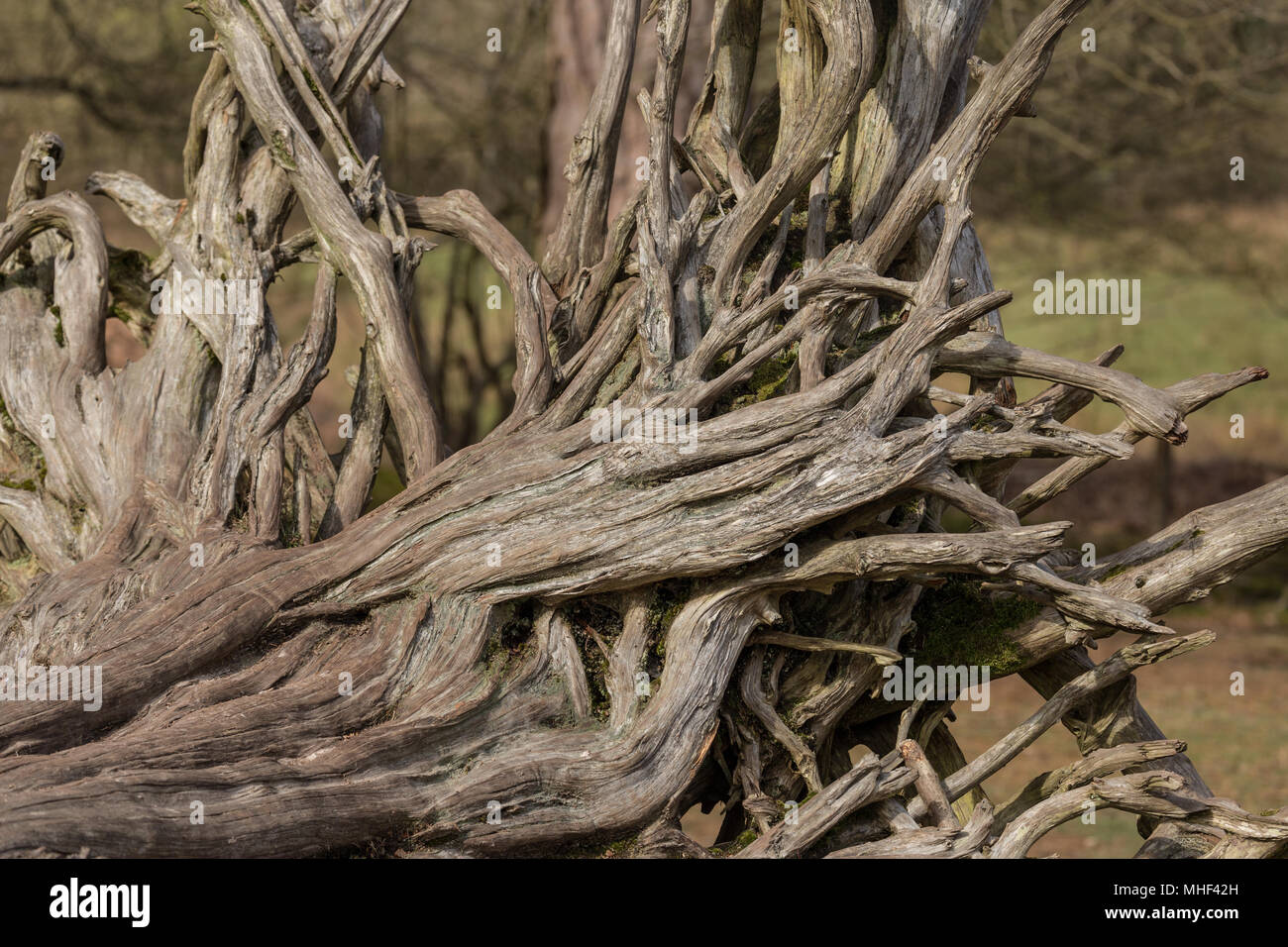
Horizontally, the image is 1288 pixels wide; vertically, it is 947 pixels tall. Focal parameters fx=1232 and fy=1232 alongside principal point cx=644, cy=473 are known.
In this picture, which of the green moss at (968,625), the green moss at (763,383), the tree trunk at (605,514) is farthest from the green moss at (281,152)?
the green moss at (968,625)

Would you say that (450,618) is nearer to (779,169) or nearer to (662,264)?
(662,264)

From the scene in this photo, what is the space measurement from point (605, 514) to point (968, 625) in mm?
1350

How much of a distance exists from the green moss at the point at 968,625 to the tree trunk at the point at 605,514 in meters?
0.01

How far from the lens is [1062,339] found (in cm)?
1313

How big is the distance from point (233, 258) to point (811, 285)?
Result: 7.19ft

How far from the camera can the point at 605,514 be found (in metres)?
3.54

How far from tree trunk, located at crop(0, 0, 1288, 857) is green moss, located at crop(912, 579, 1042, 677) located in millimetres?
12

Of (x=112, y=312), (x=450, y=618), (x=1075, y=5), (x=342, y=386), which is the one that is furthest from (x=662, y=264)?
(x=342, y=386)

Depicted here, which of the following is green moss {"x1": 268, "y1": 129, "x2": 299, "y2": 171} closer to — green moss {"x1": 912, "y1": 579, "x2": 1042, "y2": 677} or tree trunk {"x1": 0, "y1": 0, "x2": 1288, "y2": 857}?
tree trunk {"x1": 0, "y1": 0, "x2": 1288, "y2": 857}

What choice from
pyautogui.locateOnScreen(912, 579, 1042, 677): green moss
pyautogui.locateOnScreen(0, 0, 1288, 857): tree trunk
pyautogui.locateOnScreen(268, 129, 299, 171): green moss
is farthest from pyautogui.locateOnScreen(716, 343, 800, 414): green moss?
pyautogui.locateOnScreen(268, 129, 299, 171): green moss

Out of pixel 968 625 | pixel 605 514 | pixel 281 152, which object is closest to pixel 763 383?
pixel 605 514

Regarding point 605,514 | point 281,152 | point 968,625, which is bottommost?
point 968,625

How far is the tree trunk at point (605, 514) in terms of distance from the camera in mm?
3332

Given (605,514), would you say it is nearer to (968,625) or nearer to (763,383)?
(763,383)
